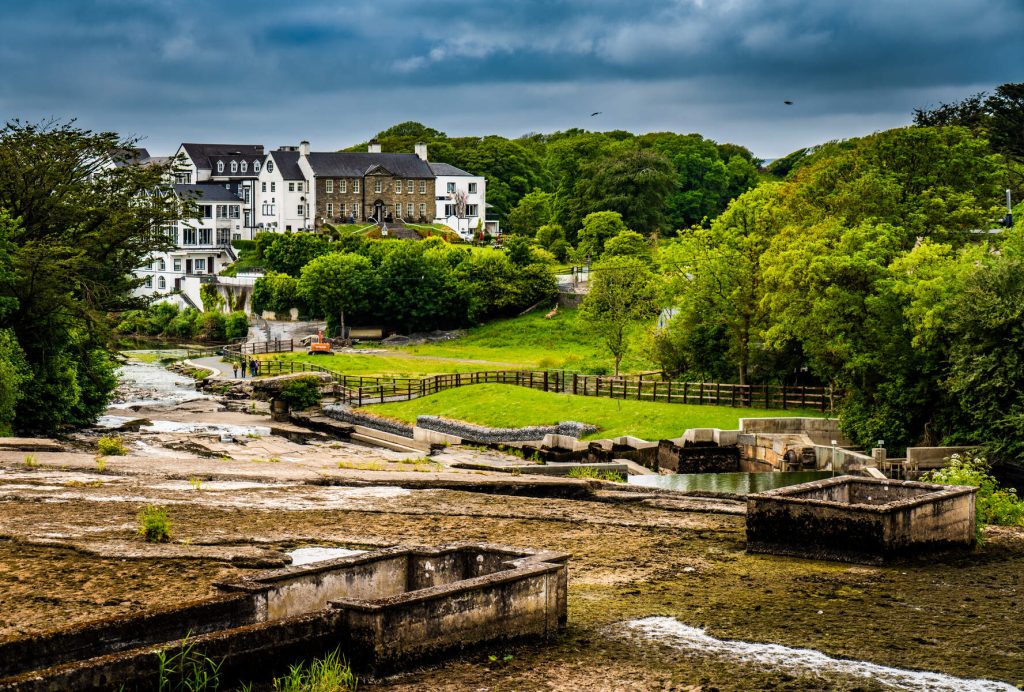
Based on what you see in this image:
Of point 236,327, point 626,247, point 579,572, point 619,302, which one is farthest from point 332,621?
point 236,327

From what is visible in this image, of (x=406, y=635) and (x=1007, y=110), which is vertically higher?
(x=1007, y=110)

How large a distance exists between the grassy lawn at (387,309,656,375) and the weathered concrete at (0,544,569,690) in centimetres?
5056

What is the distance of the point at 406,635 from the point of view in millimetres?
12672

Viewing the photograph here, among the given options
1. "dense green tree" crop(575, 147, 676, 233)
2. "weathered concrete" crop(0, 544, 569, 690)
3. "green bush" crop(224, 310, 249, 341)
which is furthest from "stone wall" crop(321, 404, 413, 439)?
"dense green tree" crop(575, 147, 676, 233)

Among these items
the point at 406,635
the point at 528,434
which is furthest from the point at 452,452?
the point at 406,635

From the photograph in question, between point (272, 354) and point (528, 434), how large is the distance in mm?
38451

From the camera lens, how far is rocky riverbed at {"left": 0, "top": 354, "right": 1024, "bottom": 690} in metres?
13.4

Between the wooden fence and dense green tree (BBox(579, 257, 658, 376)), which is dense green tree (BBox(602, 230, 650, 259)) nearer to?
dense green tree (BBox(579, 257, 658, 376))

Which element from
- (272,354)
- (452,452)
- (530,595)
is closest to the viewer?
(530,595)

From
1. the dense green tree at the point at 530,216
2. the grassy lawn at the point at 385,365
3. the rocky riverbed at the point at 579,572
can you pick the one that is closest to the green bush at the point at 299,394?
the grassy lawn at the point at 385,365

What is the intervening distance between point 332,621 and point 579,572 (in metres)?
6.08

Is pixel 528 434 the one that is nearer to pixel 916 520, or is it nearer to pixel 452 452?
pixel 452 452

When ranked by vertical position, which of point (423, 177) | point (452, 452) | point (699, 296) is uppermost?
point (423, 177)

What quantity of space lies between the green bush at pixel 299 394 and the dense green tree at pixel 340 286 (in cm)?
2984
